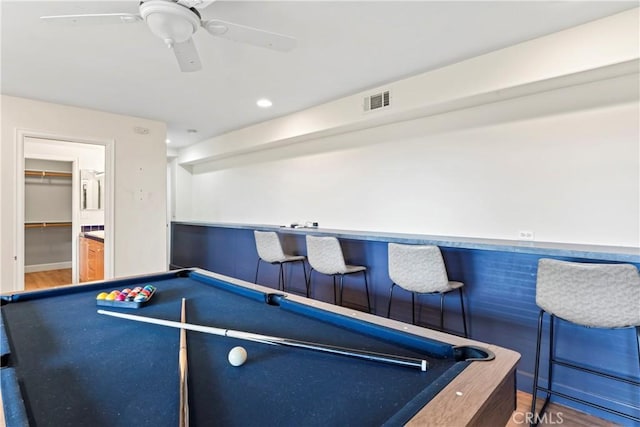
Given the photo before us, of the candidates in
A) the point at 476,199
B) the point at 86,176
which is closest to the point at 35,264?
the point at 86,176

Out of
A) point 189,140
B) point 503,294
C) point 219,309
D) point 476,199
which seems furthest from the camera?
point 189,140

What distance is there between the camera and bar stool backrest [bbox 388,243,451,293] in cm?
224

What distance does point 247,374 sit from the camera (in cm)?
99

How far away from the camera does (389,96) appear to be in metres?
3.01

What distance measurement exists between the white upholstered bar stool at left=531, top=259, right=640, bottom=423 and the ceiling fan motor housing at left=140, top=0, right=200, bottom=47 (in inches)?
90.5

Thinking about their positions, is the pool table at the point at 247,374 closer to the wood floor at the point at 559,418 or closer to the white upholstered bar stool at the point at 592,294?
the white upholstered bar stool at the point at 592,294

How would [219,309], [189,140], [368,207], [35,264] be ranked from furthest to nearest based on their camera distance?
[35,264]
[189,140]
[368,207]
[219,309]

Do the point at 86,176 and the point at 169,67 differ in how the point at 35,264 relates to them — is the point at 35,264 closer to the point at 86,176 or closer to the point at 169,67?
the point at 86,176

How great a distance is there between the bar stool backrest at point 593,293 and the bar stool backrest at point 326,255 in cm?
149

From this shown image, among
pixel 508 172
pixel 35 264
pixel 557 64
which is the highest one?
pixel 557 64

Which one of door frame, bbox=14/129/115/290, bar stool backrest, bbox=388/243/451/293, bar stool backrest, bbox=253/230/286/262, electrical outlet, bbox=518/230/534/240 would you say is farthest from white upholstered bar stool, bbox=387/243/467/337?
door frame, bbox=14/129/115/290

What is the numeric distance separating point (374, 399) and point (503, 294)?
183cm

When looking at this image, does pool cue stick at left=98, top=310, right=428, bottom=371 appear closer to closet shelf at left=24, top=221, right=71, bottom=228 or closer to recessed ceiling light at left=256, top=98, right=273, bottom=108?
recessed ceiling light at left=256, top=98, right=273, bottom=108

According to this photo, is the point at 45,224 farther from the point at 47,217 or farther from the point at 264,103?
the point at 264,103
